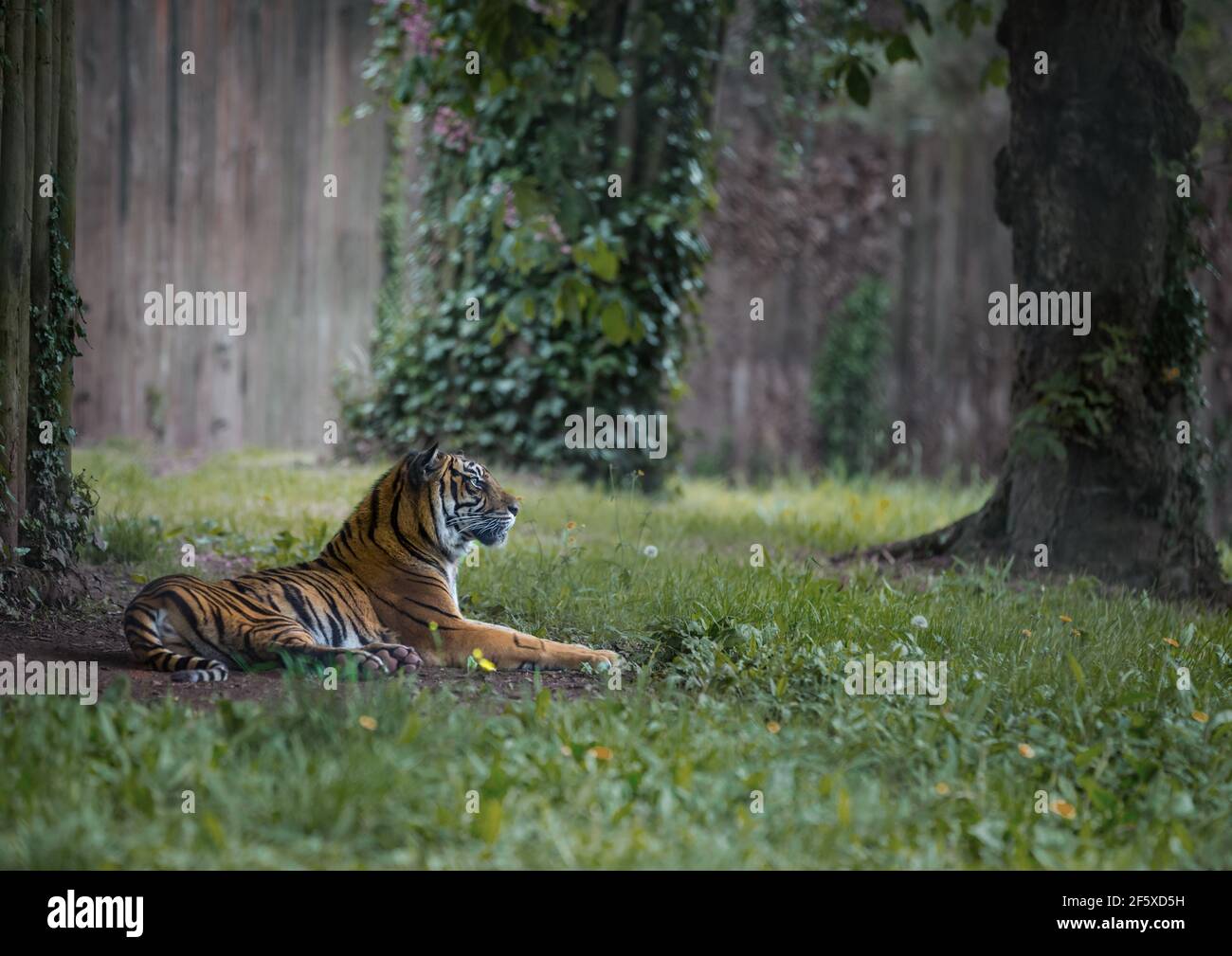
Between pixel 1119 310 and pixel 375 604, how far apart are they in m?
4.06

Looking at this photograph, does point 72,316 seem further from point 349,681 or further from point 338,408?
point 338,408

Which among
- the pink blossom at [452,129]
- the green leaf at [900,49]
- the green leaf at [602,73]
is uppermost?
the pink blossom at [452,129]

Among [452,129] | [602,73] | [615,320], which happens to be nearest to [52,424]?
[615,320]

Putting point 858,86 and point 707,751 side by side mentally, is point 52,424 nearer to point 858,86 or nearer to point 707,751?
point 707,751

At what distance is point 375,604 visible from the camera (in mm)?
4832

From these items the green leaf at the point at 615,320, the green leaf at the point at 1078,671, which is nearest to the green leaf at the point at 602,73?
the green leaf at the point at 615,320

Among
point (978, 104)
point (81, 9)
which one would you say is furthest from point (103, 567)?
point (978, 104)

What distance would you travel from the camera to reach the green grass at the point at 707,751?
9.74 feet

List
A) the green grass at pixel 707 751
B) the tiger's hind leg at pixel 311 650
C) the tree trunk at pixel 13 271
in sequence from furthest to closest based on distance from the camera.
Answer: the tree trunk at pixel 13 271
the tiger's hind leg at pixel 311 650
the green grass at pixel 707 751

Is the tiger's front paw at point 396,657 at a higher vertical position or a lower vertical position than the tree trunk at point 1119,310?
lower

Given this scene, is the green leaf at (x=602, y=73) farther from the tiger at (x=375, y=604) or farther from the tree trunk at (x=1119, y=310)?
the tree trunk at (x=1119, y=310)

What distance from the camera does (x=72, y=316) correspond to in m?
5.34

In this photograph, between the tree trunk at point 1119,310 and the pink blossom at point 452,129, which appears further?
the pink blossom at point 452,129

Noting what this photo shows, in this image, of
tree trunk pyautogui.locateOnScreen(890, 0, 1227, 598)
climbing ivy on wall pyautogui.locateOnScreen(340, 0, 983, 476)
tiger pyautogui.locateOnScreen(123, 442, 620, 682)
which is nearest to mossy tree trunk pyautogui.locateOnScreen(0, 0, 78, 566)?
tiger pyautogui.locateOnScreen(123, 442, 620, 682)
